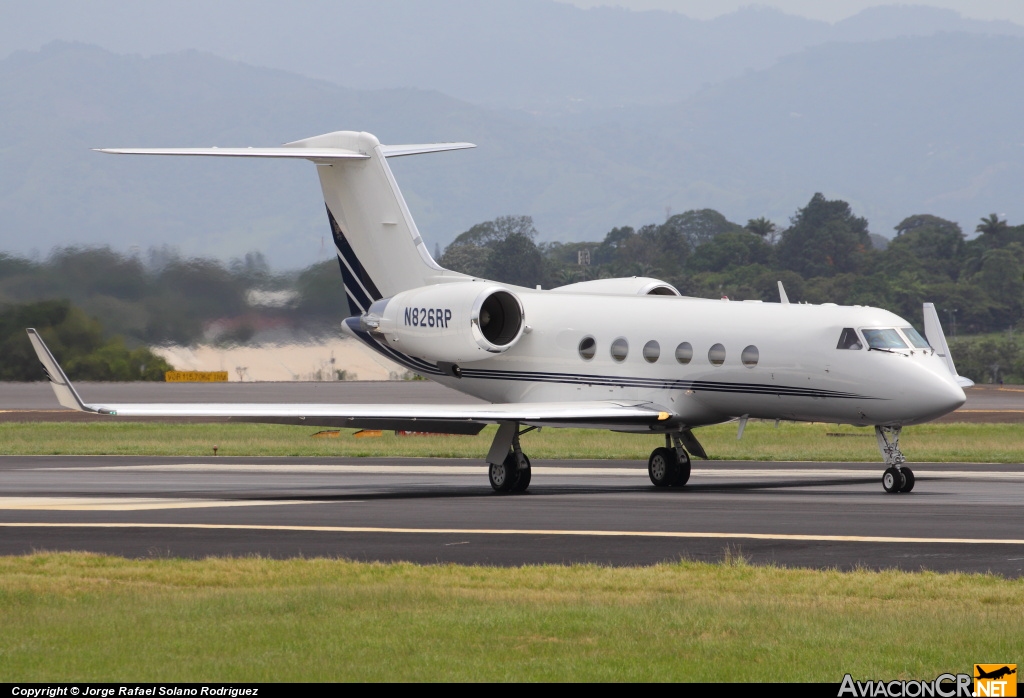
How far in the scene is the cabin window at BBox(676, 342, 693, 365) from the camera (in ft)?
85.3

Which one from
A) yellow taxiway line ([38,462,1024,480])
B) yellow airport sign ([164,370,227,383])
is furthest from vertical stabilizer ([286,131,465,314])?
yellow airport sign ([164,370,227,383])

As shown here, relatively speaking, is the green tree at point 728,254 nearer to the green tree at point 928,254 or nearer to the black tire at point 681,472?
the green tree at point 928,254

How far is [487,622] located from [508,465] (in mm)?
14743

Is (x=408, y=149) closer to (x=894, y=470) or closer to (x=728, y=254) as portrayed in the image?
(x=894, y=470)

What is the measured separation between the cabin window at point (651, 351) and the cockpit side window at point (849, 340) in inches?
129

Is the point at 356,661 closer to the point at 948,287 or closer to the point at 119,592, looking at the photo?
the point at 119,592

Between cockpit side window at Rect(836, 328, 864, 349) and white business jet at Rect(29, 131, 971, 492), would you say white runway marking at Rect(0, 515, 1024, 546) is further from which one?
cockpit side window at Rect(836, 328, 864, 349)

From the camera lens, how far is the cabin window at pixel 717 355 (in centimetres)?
2559

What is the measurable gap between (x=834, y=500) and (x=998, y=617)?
1154cm

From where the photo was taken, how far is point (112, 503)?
23938 millimetres

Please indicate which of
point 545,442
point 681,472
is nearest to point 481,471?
point 681,472

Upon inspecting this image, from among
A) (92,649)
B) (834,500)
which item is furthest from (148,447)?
(92,649)

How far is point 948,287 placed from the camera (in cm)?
12950

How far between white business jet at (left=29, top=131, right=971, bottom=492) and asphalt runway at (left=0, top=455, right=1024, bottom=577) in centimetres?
130
